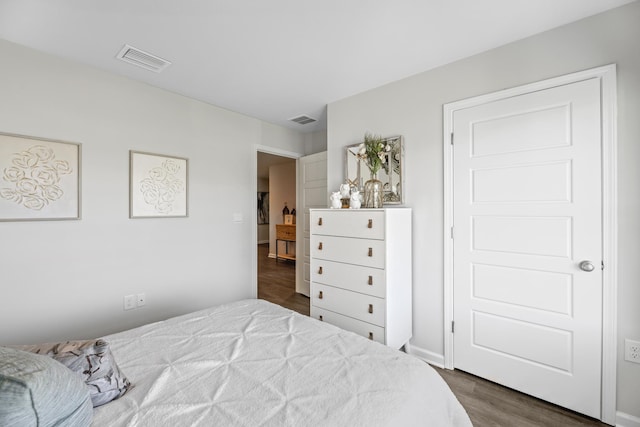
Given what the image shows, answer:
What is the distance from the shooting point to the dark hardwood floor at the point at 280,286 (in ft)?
12.8

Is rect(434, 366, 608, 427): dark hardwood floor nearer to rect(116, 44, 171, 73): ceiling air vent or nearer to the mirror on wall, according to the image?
the mirror on wall

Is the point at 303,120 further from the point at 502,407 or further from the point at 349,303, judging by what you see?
the point at 502,407

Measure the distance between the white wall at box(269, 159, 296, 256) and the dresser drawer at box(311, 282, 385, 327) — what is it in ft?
14.9

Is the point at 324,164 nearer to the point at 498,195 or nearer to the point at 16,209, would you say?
the point at 498,195

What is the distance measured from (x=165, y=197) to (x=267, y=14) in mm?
1895

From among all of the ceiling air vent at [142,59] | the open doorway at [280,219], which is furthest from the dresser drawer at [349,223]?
the open doorway at [280,219]

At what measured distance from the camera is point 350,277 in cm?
238

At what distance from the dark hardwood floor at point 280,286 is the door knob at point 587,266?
268cm

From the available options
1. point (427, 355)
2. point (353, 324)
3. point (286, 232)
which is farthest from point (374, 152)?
point (286, 232)

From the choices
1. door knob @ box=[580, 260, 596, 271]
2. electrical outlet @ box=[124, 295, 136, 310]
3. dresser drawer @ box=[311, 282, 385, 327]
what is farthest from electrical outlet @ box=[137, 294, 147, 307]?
door knob @ box=[580, 260, 596, 271]

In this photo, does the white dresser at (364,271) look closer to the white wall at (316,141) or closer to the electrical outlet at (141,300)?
the electrical outlet at (141,300)

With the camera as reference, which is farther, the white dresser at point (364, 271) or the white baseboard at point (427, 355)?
the white baseboard at point (427, 355)

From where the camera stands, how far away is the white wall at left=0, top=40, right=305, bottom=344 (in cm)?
200

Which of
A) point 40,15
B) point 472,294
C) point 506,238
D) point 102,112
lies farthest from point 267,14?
point 472,294
